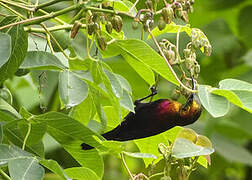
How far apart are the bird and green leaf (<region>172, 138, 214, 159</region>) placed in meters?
0.09

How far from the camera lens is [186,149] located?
3.60 ft

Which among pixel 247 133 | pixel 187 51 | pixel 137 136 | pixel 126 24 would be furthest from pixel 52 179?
pixel 187 51

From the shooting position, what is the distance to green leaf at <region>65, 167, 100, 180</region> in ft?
3.63

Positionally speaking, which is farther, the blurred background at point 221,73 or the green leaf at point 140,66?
the blurred background at point 221,73

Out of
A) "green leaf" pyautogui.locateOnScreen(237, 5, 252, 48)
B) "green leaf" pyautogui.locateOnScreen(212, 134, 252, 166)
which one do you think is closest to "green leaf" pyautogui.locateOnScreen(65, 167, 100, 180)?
"green leaf" pyautogui.locateOnScreen(212, 134, 252, 166)

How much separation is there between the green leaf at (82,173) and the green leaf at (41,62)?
0.55 feet

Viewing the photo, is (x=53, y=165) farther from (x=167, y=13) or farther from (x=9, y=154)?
(x=167, y=13)

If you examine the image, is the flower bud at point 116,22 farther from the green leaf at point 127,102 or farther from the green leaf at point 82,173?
the green leaf at point 82,173

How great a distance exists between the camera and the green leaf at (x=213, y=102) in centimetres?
105

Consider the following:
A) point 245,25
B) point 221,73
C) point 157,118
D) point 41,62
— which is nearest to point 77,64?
point 41,62

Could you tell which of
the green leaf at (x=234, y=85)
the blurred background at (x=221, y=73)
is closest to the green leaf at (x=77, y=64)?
the green leaf at (x=234, y=85)

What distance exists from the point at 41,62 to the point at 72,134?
0.43 feet

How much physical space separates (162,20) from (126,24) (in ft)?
2.28

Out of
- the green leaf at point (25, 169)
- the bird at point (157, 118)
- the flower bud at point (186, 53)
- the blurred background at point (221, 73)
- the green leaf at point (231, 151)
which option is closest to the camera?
the green leaf at point (25, 169)
